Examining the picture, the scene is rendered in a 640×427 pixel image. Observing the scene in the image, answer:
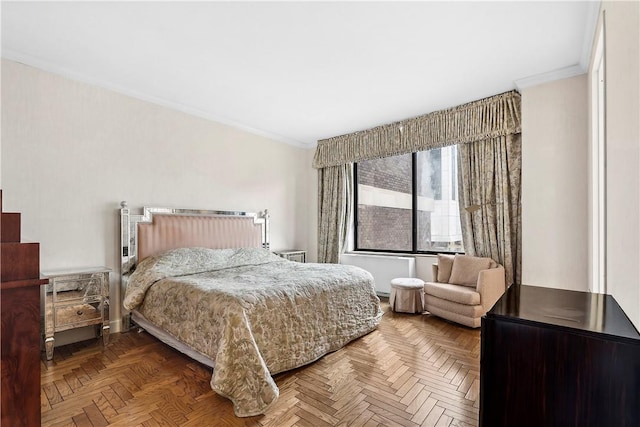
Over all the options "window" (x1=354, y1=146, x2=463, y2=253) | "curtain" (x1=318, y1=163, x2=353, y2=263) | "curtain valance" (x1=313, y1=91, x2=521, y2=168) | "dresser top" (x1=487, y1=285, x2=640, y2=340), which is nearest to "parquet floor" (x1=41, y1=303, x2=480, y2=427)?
"dresser top" (x1=487, y1=285, x2=640, y2=340)

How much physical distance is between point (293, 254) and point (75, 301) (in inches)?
118

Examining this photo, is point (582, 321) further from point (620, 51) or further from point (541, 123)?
point (541, 123)

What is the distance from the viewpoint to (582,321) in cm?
103

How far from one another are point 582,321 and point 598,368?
0.57 ft

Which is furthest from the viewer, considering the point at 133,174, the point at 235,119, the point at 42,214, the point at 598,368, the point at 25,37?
the point at 235,119

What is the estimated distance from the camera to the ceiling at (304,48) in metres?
2.17

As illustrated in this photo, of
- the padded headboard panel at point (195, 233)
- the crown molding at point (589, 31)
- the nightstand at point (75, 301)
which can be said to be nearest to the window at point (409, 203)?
the crown molding at point (589, 31)

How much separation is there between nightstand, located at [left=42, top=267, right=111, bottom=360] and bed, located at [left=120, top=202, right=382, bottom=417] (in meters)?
0.24

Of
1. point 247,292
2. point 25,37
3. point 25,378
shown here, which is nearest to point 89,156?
point 25,37

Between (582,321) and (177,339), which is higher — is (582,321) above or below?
above

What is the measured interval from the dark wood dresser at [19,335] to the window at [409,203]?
14.2 ft

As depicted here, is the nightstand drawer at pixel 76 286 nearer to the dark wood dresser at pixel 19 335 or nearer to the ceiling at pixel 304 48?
the dark wood dresser at pixel 19 335

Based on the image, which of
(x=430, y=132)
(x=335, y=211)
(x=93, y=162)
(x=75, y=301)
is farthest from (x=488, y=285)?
(x=93, y=162)

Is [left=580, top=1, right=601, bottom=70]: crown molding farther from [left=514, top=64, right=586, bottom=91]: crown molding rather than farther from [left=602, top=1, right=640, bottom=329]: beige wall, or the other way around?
[left=602, top=1, right=640, bottom=329]: beige wall
